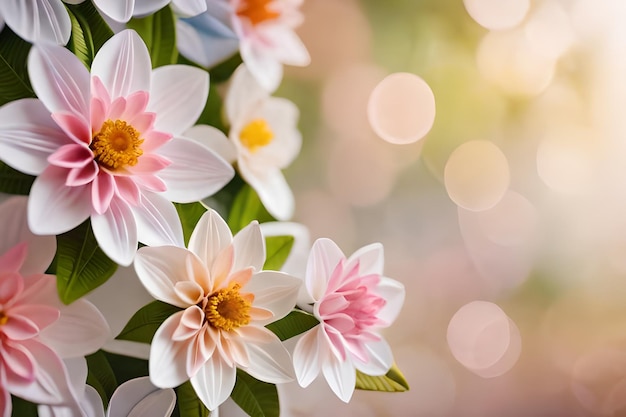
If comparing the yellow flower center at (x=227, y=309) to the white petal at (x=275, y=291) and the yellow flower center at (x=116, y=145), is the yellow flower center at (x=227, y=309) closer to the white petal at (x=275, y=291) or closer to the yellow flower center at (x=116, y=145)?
the white petal at (x=275, y=291)

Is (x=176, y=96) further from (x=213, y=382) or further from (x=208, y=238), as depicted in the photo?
(x=213, y=382)

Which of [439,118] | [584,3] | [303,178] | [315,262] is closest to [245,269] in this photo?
[315,262]

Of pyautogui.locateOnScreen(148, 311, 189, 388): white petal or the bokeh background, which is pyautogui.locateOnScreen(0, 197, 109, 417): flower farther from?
the bokeh background

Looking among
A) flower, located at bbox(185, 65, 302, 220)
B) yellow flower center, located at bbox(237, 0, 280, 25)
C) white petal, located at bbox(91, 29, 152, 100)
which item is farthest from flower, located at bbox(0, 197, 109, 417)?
yellow flower center, located at bbox(237, 0, 280, 25)

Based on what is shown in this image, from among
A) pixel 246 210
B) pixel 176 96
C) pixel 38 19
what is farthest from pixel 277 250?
pixel 38 19

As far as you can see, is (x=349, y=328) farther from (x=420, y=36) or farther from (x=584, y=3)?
(x=584, y=3)

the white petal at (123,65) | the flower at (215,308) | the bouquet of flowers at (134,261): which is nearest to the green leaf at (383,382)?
the bouquet of flowers at (134,261)
